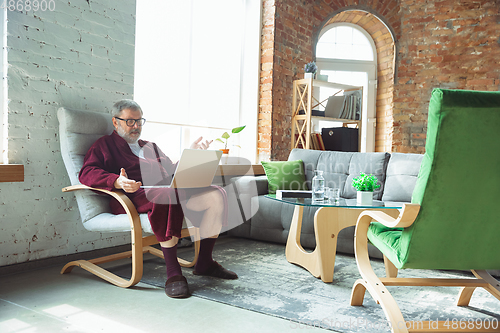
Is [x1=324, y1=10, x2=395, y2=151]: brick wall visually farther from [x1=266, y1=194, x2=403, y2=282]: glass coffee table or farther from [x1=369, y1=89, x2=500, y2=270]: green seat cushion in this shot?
[x1=369, y1=89, x2=500, y2=270]: green seat cushion

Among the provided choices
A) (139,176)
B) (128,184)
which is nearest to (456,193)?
(128,184)

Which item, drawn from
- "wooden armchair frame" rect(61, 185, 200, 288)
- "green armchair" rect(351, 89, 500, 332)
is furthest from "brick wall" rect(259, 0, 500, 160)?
"green armchair" rect(351, 89, 500, 332)

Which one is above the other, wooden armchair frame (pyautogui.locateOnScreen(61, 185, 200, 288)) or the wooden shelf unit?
the wooden shelf unit

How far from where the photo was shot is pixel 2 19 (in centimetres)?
240

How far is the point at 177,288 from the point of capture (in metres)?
2.19

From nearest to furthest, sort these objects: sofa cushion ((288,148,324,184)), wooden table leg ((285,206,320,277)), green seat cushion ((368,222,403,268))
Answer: green seat cushion ((368,222,403,268)), wooden table leg ((285,206,320,277)), sofa cushion ((288,148,324,184))

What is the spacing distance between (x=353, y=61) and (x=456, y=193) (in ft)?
14.8

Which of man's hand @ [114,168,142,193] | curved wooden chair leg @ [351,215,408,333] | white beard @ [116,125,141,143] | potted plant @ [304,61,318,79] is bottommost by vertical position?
curved wooden chair leg @ [351,215,408,333]

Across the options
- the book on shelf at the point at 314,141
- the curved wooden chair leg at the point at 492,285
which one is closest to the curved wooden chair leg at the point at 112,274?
the curved wooden chair leg at the point at 492,285

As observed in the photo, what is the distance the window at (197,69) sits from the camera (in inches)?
145

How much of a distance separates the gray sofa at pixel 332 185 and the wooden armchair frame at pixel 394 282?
1218 millimetres

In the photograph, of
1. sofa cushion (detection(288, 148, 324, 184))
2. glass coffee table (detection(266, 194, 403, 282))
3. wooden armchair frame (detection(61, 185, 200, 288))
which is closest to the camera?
wooden armchair frame (detection(61, 185, 200, 288))

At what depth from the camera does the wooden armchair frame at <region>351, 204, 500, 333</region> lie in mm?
1574

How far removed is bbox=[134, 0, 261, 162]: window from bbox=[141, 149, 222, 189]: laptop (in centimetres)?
147
